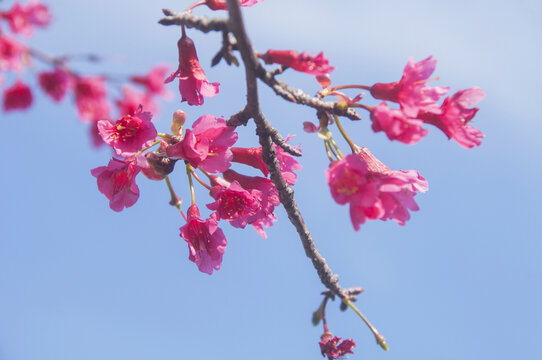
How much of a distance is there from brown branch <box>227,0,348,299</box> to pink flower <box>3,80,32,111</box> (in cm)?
391

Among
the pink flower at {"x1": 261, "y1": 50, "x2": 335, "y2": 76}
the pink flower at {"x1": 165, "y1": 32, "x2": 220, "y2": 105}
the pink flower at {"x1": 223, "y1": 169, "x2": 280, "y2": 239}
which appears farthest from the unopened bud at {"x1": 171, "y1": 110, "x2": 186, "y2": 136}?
the pink flower at {"x1": 261, "y1": 50, "x2": 335, "y2": 76}

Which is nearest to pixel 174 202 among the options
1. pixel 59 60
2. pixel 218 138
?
pixel 218 138

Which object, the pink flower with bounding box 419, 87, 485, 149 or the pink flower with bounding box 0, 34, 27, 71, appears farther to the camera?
the pink flower with bounding box 0, 34, 27, 71

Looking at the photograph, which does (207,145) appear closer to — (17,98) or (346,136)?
(346,136)

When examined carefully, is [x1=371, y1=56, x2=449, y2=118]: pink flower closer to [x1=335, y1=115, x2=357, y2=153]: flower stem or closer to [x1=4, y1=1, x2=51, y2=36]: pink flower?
[x1=335, y1=115, x2=357, y2=153]: flower stem

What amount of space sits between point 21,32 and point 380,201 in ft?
15.6

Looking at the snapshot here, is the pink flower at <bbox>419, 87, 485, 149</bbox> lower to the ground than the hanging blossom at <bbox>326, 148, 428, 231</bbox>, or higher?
higher

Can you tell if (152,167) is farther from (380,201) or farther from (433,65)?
(433,65)

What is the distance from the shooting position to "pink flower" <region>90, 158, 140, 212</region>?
1901 mm

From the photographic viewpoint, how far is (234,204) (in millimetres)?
1888

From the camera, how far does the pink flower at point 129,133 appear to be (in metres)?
1.86

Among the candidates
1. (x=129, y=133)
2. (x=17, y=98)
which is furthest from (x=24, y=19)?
(x=129, y=133)

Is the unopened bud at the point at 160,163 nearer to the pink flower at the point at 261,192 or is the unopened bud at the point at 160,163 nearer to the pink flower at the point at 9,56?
the pink flower at the point at 261,192

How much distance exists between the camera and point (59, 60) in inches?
110
